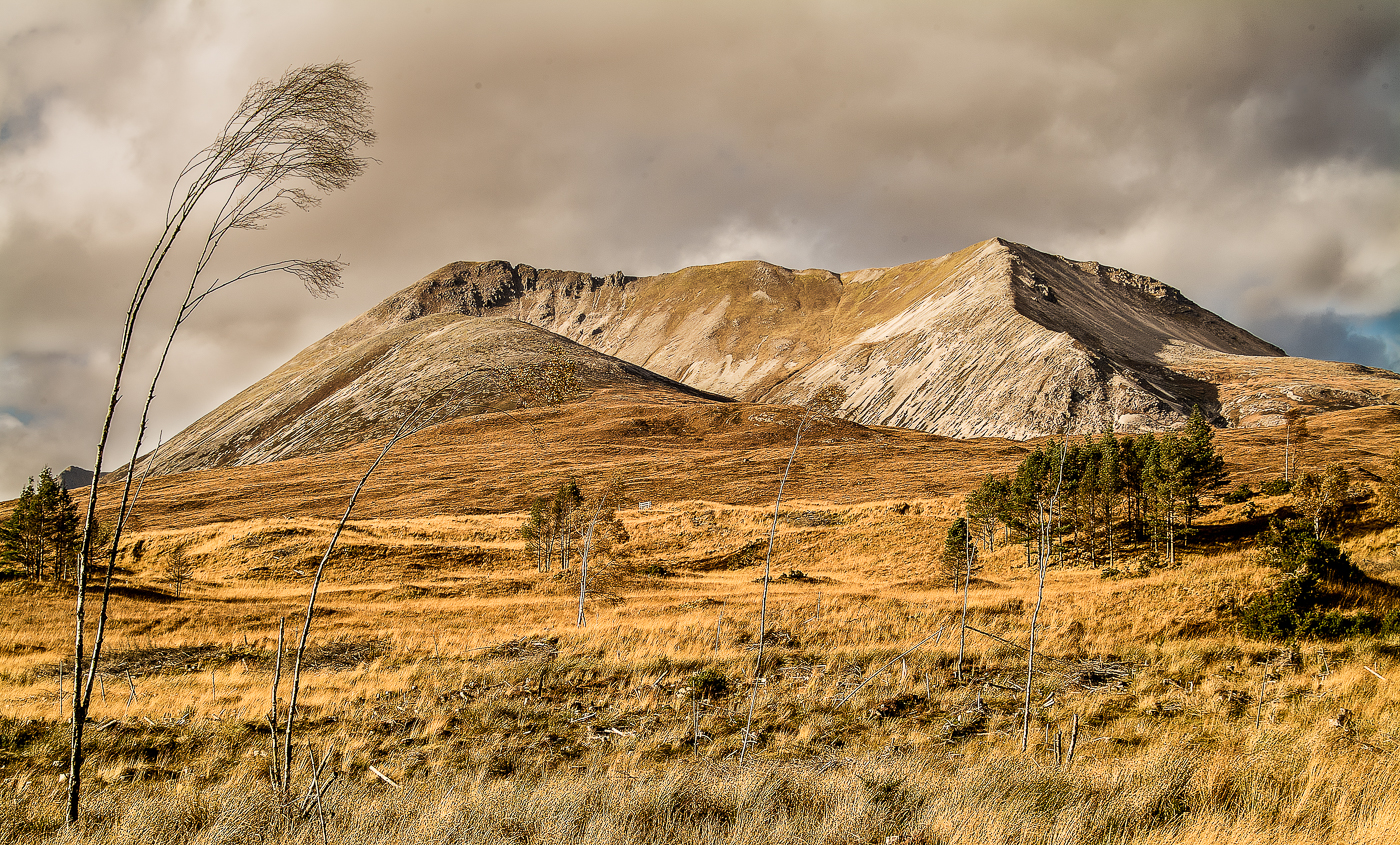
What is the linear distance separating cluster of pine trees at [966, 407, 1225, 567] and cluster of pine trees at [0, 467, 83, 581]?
184 feet

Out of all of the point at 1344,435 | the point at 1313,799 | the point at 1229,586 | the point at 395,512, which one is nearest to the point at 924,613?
the point at 1229,586

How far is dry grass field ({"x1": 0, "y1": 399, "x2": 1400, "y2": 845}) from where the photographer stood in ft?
24.0

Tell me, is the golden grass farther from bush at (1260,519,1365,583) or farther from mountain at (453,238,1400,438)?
mountain at (453,238,1400,438)

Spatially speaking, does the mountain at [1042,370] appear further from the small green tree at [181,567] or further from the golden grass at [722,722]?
the small green tree at [181,567]

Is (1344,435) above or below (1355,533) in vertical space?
above

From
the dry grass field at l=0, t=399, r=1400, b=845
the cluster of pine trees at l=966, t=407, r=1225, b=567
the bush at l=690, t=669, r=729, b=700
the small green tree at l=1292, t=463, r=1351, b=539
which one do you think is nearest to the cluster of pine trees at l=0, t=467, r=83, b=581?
the dry grass field at l=0, t=399, r=1400, b=845

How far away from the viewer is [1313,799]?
8109 mm

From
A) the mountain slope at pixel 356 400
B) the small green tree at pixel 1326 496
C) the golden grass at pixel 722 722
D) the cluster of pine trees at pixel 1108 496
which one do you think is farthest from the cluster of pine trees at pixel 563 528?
the mountain slope at pixel 356 400

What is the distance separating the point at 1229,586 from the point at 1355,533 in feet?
53.9

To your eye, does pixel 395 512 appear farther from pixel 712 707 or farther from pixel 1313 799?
pixel 1313 799

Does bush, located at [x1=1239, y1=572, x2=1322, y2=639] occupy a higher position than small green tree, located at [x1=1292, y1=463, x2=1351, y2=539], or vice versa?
small green tree, located at [x1=1292, y1=463, x2=1351, y2=539]

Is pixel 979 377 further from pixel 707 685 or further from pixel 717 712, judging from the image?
pixel 717 712

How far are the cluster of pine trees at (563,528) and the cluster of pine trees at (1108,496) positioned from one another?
26.8 metres

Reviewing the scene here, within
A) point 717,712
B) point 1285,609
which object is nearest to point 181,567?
point 717,712
